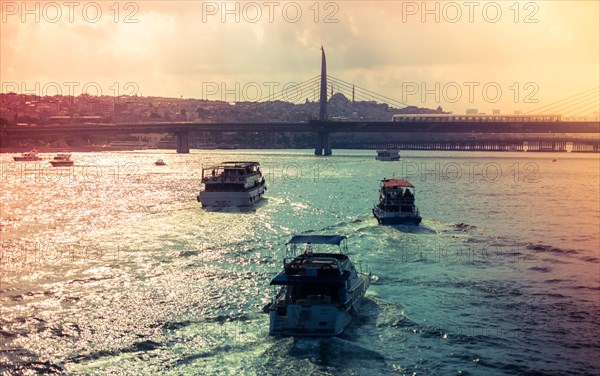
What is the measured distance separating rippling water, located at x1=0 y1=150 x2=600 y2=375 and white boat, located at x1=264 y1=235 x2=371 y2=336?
553 millimetres

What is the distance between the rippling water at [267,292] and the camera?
2283cm

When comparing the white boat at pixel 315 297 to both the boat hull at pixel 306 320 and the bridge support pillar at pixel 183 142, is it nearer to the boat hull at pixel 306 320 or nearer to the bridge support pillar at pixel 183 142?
the boat hull at pixel 306 320

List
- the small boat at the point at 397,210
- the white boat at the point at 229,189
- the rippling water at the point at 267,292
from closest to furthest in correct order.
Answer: the rippling water at the point at 267,292, the small boat at the point at 397,210, the white boat at the point at 229,189

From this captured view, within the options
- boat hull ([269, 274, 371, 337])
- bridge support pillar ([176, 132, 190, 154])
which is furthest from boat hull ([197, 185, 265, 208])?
bridge support pillar ([176, 132, 190, 154])

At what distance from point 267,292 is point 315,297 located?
14.4 feet

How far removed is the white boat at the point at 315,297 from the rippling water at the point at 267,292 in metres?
0.55

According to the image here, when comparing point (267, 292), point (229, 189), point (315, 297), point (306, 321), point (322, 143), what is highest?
point (322, 143)

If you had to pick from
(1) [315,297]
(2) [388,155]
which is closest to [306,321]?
(1) [315,297]

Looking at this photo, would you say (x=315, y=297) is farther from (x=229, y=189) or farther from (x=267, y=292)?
(x=229, y=189)

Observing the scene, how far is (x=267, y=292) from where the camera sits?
30281 mm

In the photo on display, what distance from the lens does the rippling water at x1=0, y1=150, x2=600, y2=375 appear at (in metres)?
22.8

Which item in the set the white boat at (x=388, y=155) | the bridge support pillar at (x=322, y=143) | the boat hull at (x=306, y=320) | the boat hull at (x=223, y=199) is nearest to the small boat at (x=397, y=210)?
the boat hull at (x=223, y=199)

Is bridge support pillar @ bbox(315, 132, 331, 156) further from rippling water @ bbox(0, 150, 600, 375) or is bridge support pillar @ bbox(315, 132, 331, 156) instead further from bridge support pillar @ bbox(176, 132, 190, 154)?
rippling water @ bbox(0, 150, 600, 375)

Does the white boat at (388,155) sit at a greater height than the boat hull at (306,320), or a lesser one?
greater
